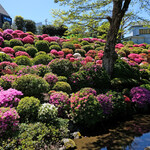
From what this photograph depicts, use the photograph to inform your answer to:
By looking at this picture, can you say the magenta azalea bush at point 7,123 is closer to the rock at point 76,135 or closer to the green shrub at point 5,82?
the rock at point 76,135

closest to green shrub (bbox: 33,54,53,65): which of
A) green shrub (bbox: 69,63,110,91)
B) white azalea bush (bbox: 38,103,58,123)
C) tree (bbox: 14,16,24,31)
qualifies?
green shrub (bbox: 69,63,110,91)

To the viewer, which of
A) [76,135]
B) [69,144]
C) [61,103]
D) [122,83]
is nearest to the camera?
[69,144]

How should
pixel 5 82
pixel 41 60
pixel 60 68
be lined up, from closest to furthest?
pixel 5 82, pixel 60 68, pixel 41 60

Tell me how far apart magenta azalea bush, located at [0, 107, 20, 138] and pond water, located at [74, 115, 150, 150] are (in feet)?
7.48

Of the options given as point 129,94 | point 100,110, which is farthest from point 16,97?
point 129,94

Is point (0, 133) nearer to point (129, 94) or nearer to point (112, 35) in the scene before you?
point (129, 94)

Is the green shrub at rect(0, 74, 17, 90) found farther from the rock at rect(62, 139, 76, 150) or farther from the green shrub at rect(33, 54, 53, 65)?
the rock at rect(62, 139, 76, 150)

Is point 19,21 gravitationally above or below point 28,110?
above

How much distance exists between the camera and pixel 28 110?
5645 mm

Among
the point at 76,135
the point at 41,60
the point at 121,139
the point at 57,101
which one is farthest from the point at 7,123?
the point at 41,60

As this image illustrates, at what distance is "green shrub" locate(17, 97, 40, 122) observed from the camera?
5.62m

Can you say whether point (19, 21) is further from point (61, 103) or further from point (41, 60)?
point (61, 103)

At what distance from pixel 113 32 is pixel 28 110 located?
6894mm

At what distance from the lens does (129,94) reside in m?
8.77
